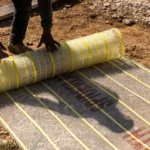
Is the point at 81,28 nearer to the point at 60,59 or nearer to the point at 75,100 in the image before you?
the point at 60,59

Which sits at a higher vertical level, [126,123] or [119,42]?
[119,42]

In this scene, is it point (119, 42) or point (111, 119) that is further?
point (119, 42)

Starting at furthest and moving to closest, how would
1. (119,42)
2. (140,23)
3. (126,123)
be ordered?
1. (140,23)
2. (119,42)
3. (126,123)

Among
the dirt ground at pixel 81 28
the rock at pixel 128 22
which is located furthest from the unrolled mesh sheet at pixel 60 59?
the rock at pixel 128 22

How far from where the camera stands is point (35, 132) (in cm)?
396

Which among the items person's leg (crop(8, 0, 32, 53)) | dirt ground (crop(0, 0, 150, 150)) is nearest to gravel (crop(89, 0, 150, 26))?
dirt ground (crop(0, 0, 150, 150))

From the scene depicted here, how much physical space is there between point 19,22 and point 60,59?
0.97 meters

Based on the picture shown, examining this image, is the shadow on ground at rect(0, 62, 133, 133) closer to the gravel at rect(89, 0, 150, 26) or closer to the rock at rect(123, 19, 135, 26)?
the rock at rect(123, 19, 135, 26)

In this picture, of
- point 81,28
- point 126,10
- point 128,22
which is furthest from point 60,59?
point 126,10

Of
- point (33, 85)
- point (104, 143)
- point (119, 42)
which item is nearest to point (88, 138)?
point (104, 143)

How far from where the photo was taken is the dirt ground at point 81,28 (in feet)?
18.7

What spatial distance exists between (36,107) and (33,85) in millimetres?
520

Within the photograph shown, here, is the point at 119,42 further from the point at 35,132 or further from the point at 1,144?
the point at 1,144

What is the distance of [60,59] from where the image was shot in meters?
4.83
